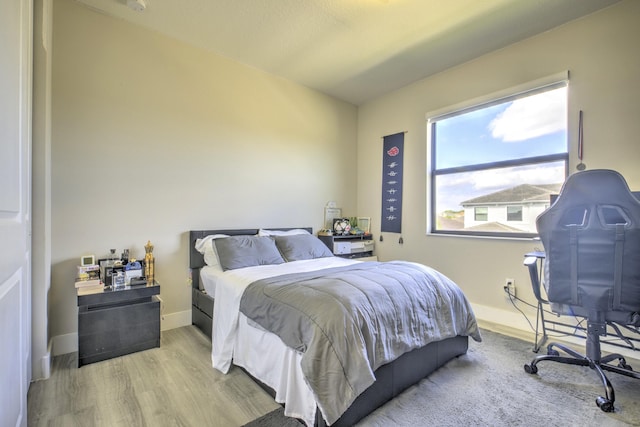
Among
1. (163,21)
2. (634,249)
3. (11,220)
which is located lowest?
(634,249)

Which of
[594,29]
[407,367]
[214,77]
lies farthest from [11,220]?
[594,29]

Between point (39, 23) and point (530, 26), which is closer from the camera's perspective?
point (39, 23)

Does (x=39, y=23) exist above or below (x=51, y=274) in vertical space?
above

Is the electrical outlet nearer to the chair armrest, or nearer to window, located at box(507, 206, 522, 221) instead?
window, located at box(507, 206, 522, 221)

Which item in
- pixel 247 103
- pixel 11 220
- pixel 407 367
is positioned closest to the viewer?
pixel 11 220

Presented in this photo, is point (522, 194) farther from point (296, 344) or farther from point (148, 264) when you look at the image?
point (148, 264)

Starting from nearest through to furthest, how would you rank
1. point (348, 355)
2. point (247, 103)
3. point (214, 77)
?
point (348, 355), point (214, 77), point (247, 103)

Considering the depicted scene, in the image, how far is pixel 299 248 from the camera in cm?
321

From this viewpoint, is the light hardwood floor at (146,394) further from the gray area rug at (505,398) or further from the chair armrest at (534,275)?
the chair armrest at (534,275)

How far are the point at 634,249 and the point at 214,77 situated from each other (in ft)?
12.4

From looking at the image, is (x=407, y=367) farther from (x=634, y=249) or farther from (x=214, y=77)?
(x=214, y=77)

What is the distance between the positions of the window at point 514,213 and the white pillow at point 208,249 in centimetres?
301

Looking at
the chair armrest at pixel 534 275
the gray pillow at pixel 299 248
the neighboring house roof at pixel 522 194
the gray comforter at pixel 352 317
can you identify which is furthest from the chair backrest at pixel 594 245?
the gray pillow at pixel 299 248

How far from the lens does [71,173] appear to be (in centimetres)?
247
